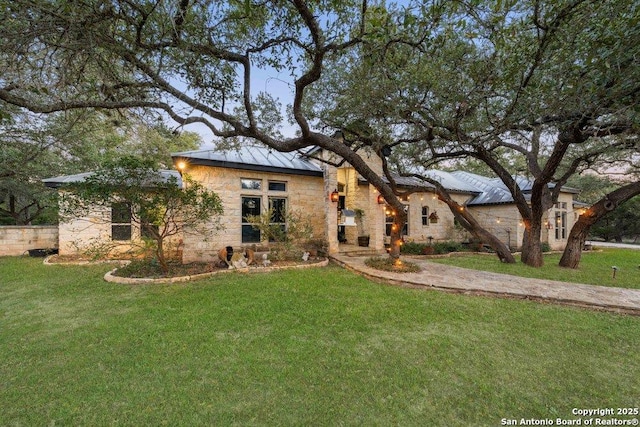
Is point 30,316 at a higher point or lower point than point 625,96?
lower

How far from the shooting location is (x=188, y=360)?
291 centimetres

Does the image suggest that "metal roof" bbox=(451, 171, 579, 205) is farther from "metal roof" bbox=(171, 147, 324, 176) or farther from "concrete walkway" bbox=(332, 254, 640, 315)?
"metal roof" bbox=(171, 147, 324, 176)

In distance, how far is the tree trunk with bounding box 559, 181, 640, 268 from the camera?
6994mm

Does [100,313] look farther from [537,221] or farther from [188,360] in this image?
[537,221]

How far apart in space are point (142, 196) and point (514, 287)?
29.8 feet

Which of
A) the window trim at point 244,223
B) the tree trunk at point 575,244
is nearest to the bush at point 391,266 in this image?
the window trim at point 244,223

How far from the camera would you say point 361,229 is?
11695mm

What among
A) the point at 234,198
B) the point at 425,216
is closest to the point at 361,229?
the point at 425,216

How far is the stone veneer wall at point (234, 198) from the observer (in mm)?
8062

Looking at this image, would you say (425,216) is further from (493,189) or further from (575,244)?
(575,244)

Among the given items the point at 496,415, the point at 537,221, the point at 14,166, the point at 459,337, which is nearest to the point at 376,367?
the point at 496,415

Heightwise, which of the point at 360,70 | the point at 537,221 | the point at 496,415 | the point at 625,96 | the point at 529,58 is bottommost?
the point at 496,415

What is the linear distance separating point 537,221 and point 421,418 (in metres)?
9.07

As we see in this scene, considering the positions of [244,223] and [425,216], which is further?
[425,216]
